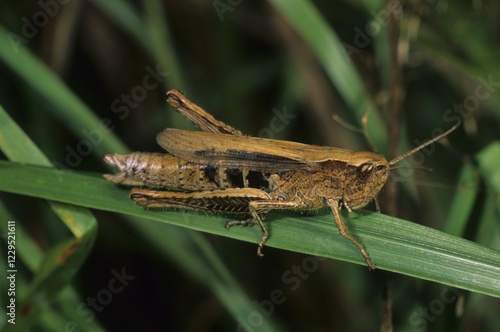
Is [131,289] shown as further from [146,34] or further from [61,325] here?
[146,34]

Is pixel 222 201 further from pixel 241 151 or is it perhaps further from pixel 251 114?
pixel 251 114

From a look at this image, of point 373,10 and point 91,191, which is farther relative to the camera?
point 373,10

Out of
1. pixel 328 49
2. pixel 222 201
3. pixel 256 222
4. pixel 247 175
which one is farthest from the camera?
pixel 328 49

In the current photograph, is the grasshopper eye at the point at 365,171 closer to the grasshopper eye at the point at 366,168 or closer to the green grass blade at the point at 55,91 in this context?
the grasshopper eye at the point at 366,168

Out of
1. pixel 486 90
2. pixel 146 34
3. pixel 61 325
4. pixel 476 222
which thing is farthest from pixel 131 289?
pixel 486 90

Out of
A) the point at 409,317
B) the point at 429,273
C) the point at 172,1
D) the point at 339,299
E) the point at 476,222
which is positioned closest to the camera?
the point at 429,273

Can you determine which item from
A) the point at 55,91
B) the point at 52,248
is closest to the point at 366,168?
the point at 52,248
